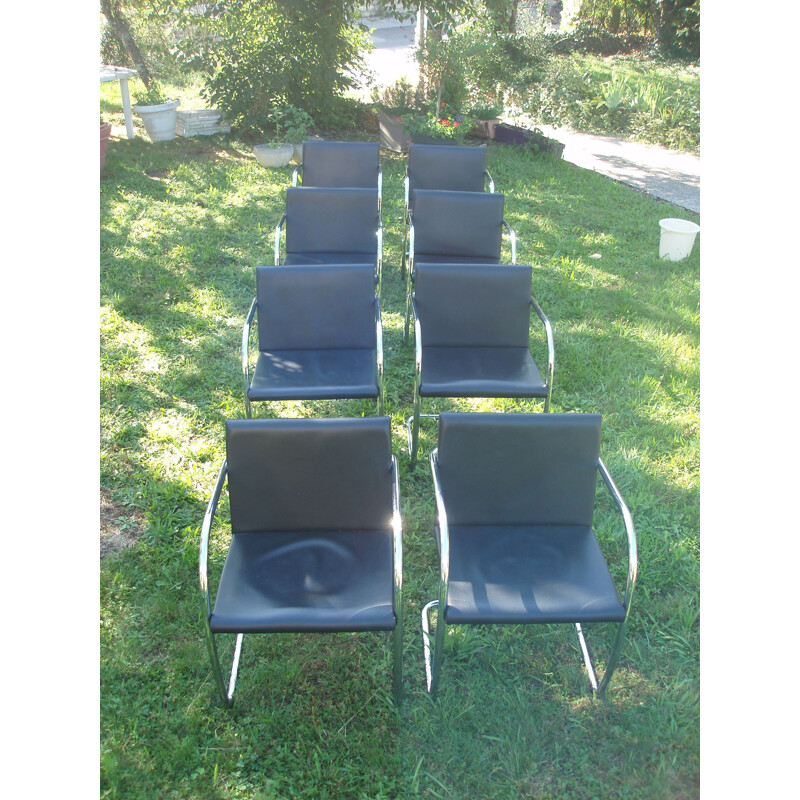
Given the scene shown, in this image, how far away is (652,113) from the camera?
32.0 feet

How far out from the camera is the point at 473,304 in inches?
133

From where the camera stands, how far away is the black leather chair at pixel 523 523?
6.88 ft

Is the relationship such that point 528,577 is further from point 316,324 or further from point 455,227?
point 455,227

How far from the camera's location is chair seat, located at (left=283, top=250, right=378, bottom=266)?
4363 millimetres

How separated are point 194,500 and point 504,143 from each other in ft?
A: 22.5

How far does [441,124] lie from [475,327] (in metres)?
4.90

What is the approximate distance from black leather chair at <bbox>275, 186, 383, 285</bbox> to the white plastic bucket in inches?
97.3

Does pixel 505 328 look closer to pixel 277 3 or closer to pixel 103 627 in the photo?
pixel 103 627

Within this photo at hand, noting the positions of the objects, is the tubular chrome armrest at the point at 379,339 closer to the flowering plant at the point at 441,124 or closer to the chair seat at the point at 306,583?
the chair seat at the point at 306,583

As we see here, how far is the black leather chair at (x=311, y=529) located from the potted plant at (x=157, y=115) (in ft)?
23.0

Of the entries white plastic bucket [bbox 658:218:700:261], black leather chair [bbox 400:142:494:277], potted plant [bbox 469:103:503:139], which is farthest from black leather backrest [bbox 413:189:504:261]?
potted plant [bbox 469:103:503:139]

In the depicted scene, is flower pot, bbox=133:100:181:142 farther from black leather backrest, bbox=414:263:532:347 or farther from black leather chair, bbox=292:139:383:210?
black leather backrest, bbox=414:263:532:347

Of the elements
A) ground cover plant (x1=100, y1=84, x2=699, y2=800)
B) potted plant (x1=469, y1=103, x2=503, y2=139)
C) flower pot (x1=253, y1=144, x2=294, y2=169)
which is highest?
potted plant (x1=469, y1=103, x2=503, y2=139)
